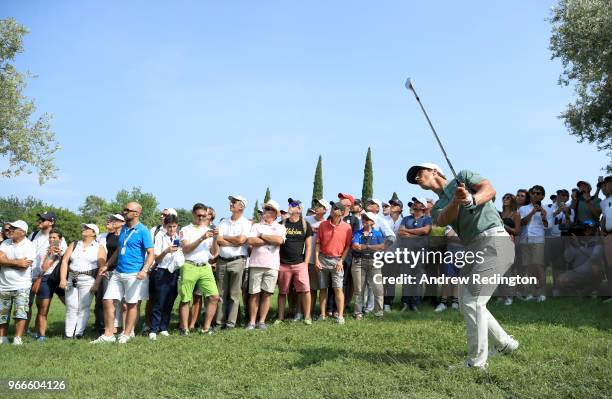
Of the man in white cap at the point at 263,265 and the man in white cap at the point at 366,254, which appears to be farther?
the man in white cap at the point at 366,254

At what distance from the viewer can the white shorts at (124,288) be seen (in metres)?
8.73

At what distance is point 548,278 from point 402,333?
6278mm

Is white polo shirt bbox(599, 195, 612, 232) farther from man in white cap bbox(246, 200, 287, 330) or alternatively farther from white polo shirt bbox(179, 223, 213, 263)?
white polo shirt bbox(179, 223, 213, 263)

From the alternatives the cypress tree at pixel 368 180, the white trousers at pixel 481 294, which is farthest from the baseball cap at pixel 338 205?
the cypress tree at pixel 368 180

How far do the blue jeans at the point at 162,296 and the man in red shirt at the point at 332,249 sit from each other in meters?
2.81

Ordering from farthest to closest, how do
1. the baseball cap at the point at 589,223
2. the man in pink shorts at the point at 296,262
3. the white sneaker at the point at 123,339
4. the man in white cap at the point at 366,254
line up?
the baseball cap at the point at 589,223
the man in white cap at the point at 366,254
the man in pink shorts at the point at 296,262
the white sneaker at the point at 123,339

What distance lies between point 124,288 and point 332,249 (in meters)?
3.92

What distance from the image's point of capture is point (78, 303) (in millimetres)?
9359

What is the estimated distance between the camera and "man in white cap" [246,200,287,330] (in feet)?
30.2

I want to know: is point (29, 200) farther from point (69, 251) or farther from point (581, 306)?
point (581, 306)

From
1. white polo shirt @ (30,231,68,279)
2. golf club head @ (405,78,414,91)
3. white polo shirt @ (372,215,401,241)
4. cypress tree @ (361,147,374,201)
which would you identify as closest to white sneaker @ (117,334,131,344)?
white polo shirt @ (30,231,68,279)

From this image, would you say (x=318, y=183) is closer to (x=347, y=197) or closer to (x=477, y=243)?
(x=347, y=197)

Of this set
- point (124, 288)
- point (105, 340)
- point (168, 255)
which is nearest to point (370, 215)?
point (168, 255)

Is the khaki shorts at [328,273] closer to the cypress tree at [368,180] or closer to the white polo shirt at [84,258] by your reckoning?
the white polo shirt at [84,258]
